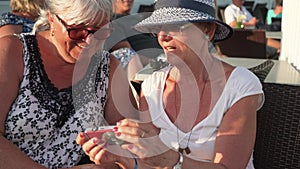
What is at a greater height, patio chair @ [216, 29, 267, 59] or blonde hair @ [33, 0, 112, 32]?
A: blonde hair @ [33, 0, 112, 32]

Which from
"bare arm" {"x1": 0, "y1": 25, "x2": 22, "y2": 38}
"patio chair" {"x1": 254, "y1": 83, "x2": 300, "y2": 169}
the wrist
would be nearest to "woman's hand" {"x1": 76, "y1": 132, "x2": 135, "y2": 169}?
the wrist

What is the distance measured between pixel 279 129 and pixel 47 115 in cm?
105

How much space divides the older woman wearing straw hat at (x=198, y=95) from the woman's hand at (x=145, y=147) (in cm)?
10

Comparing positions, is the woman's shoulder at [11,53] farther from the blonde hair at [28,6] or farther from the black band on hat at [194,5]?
the blonde hair at [28,6]

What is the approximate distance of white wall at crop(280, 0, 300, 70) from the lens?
320 cm

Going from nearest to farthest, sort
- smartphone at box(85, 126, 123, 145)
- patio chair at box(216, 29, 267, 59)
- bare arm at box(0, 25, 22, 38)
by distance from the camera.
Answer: smartphone at box(85, 126, 123, 145), bare arm at box(0, 25, 22, 38), patio chair at box(216, 29, 267, 59)

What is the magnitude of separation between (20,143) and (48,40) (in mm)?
464

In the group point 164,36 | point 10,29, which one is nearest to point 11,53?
point 164,36

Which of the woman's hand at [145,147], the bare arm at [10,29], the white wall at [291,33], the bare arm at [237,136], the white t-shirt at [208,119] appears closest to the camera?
the woman's hand at [145,147]

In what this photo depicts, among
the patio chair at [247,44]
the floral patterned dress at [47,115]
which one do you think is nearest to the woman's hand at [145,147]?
the floral patterned dress at [47,115]

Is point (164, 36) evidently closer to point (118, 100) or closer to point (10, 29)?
point (118, 100)

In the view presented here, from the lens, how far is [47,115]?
6.51 feet

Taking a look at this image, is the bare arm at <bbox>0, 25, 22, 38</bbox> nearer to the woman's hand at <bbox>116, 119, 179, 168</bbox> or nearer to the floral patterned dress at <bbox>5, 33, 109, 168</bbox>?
the floral patterned dress at <bbox>5, 33, 109, 168</bbox>

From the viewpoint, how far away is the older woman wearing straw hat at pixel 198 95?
178 centimetres
